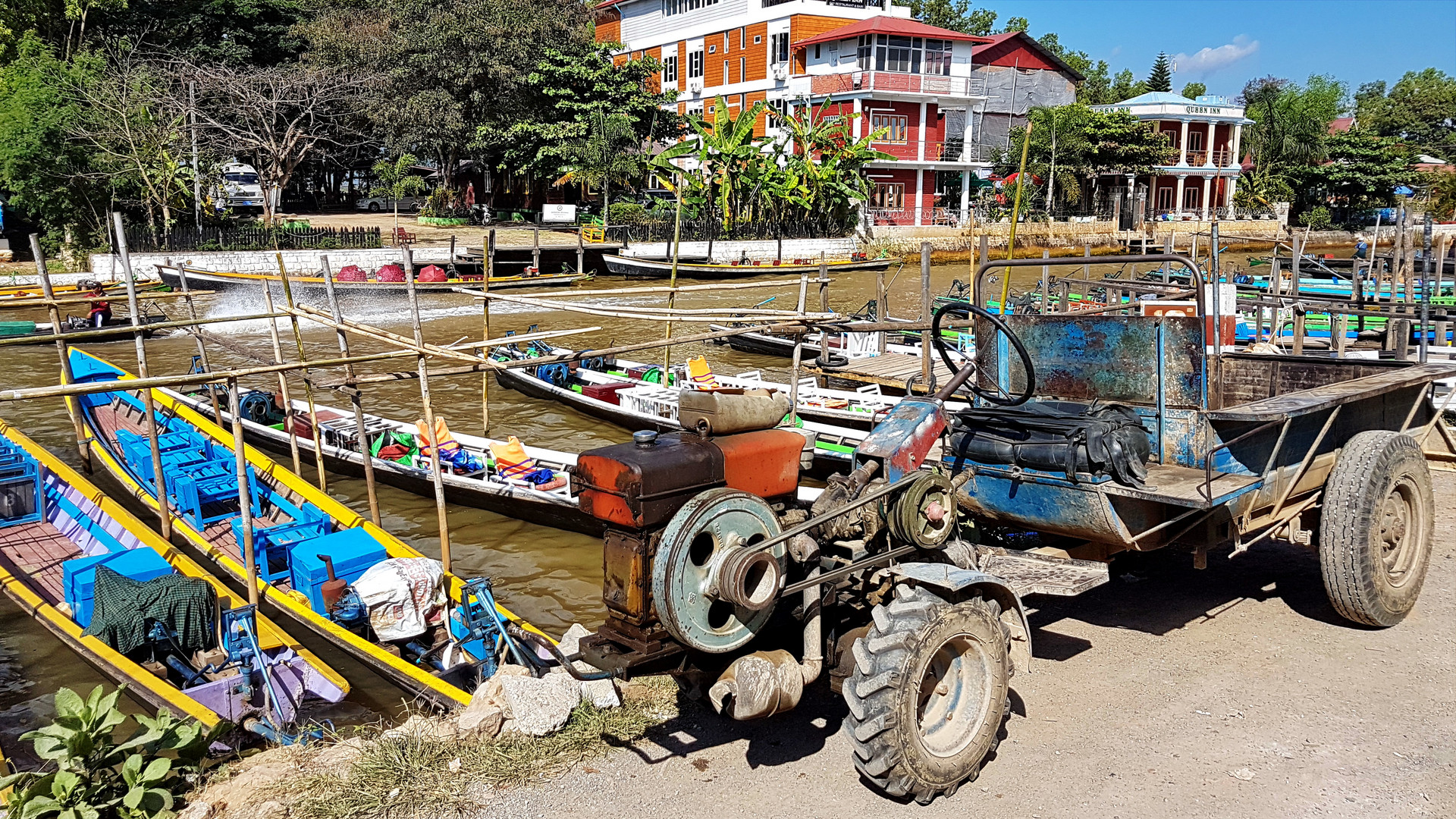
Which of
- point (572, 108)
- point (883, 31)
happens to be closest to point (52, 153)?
point (572, 108)

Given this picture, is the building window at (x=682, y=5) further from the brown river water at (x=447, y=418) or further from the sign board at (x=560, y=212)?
the brown river water at (x=447, y=418)

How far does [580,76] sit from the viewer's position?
44031 millimetres

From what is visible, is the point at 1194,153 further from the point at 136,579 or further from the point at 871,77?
the point at 136,579

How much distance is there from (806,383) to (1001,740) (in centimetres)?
1158

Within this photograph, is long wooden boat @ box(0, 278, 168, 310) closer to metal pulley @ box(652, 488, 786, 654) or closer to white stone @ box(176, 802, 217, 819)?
white stone @ box(176, 802, 217, 819)

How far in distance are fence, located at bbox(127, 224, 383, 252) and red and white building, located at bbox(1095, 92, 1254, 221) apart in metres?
41.2

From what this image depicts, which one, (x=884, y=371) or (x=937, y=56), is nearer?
(x=884, y=371)

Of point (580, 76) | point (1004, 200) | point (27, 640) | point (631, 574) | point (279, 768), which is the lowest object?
point (27, 640)

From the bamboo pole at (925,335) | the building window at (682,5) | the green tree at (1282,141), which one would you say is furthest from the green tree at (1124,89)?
the bamboo pole at (925,335)

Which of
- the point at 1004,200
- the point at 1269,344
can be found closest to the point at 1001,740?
the point at 1269,344

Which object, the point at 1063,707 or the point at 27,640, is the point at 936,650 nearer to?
the point at 1063,707

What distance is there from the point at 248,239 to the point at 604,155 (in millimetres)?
14907

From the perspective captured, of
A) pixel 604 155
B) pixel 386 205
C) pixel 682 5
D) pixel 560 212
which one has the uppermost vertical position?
pixel 682 5

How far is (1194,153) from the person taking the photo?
59656mm
